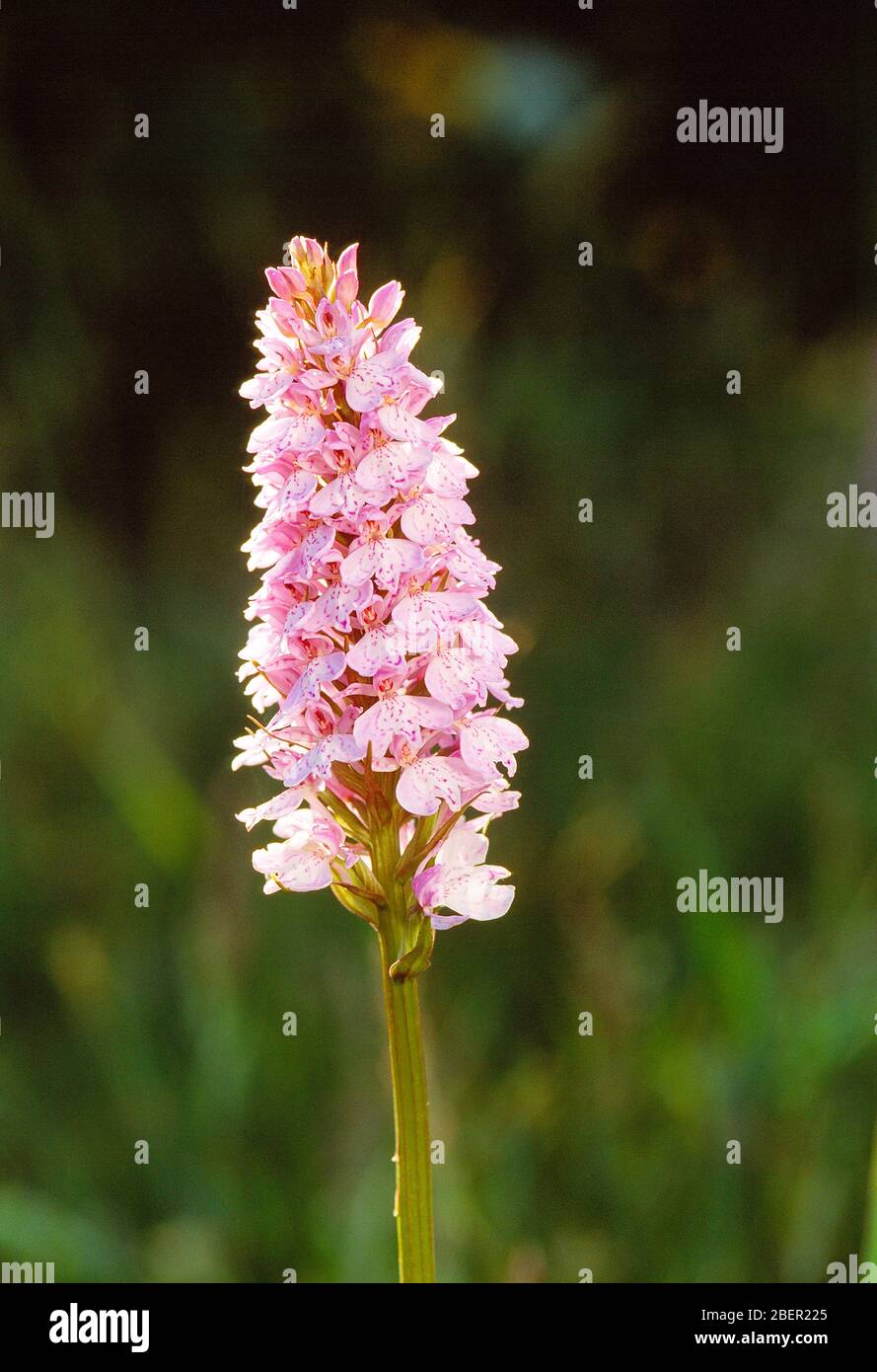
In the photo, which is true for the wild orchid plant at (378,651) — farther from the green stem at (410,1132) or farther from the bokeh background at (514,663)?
the bokeh background at (514,663)

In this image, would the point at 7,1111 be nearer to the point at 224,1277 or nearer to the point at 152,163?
the point at 224,1277

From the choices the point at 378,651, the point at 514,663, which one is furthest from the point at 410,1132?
the point at 514,663

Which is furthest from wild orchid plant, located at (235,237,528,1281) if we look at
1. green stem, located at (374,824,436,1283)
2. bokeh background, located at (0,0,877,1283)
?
bokeh background, located at (0,0,877,1283)

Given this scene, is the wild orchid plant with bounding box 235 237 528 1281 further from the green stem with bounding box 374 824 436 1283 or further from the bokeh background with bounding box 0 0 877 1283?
the bokeh background with bounding box 0 0 877 1283

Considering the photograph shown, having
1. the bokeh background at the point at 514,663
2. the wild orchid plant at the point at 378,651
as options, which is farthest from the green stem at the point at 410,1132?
the bokeh background at the point at 514,663
